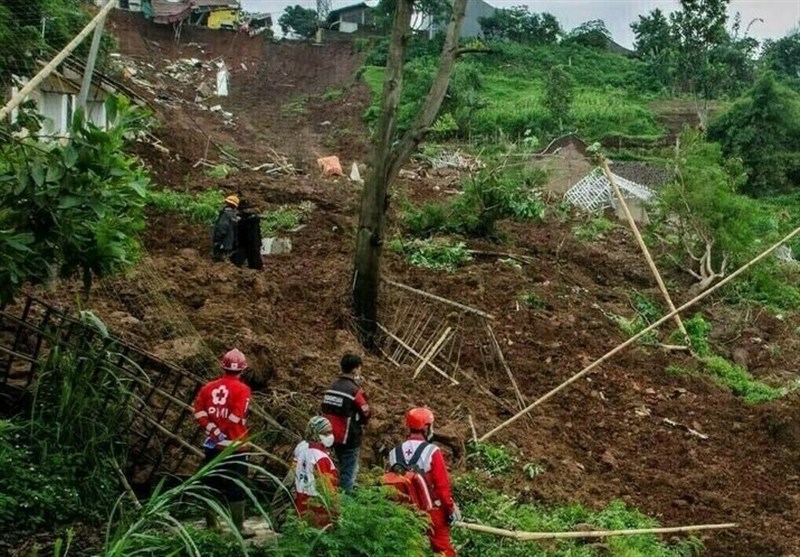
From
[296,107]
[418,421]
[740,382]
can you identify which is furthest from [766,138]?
[418,421]

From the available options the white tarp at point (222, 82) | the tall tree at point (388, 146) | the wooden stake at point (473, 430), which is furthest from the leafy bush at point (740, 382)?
the white tarp at point (222, 82)

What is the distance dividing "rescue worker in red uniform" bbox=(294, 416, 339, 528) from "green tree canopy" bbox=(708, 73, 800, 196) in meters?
34.8

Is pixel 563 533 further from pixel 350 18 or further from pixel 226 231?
pixel 350 18

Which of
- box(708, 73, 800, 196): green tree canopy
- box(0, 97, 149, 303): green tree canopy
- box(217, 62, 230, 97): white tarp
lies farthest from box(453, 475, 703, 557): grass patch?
box(217, 62, 230, 97): white tarp

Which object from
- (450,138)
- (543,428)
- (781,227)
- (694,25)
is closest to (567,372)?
(543,428)

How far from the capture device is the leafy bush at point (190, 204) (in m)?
18.0

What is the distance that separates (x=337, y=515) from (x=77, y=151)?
2.76m

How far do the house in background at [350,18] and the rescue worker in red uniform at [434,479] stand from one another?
2415 inches

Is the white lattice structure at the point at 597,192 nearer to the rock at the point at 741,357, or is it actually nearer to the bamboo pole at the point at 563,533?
the rock at the point at 741,357

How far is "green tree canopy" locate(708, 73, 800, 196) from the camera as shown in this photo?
38.2 meters

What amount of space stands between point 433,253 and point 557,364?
4951 mm

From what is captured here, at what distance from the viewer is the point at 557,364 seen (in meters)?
13.1

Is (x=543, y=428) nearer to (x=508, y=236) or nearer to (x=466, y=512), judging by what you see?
(x=466, y=512)

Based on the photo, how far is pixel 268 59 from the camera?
52.8 metres
